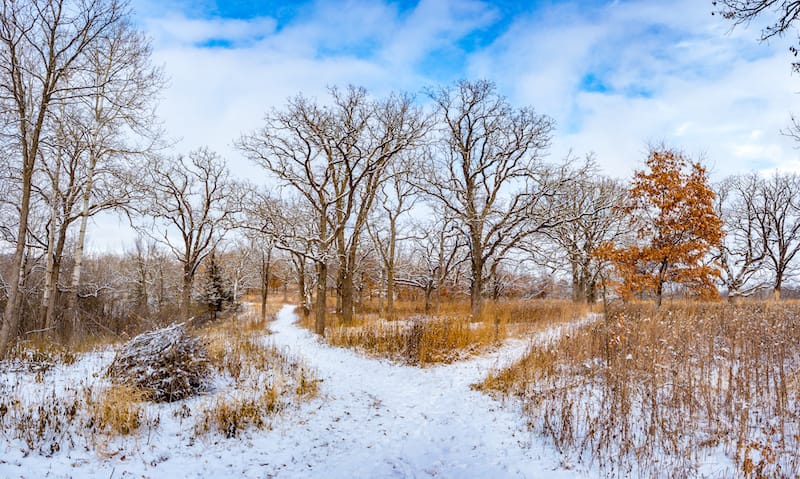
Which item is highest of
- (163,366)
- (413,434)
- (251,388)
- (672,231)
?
(672,231)

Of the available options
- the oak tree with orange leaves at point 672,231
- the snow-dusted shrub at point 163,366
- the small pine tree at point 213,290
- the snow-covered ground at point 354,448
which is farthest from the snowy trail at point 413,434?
the small pine tree at point 213,290

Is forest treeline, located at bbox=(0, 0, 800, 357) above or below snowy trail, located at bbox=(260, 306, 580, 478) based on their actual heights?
above

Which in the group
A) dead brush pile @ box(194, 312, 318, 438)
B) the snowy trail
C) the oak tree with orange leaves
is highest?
the oak tree with orange leaves

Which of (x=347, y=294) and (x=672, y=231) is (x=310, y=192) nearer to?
(x=347, y=294)

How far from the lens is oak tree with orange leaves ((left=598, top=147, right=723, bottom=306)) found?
12578 millimetres

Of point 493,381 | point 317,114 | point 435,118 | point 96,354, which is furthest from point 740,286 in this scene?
point 96,354

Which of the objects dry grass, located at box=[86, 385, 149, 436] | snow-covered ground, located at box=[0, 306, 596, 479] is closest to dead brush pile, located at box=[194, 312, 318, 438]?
snow-covered ground, located at box=[0, 306, 596, 479]

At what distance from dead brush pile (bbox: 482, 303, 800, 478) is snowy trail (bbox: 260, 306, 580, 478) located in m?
0.55

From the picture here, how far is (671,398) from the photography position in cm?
556

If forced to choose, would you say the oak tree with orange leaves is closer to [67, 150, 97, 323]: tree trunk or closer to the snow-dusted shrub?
the snow-dusted shrub

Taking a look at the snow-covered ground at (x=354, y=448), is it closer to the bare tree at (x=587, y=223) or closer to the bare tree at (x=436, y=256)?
the bare tree at (x=587, y=223)

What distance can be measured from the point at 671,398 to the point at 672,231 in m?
9.40

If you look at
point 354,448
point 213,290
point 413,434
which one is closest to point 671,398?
point 413,434

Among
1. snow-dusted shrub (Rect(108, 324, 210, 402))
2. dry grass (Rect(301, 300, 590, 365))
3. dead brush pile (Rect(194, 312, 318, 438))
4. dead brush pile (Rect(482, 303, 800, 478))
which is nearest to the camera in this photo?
dead brush pile (Rect(482, 303, 800, 478))
